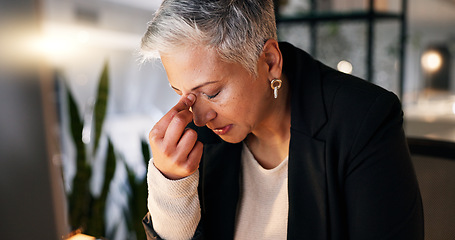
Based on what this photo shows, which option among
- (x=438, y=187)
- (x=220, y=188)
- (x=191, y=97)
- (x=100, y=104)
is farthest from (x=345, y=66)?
(x=191, y=97)

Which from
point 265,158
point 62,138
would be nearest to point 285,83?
point 265,158

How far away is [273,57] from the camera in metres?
1.13

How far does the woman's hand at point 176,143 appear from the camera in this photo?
3.46 ft

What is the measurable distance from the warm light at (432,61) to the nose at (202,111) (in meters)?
3.57

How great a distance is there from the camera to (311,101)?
115 cm

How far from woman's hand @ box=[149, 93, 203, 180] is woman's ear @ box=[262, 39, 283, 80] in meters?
0.24

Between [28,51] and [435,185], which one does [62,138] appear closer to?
[28,51]

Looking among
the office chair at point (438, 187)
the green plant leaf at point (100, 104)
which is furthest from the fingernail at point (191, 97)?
the green plant leaf at point (100, 104)

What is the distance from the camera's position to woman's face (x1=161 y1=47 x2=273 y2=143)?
101 cm

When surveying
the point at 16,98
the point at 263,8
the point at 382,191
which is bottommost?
the point at 382,191

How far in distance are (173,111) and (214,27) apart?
25 centimetres

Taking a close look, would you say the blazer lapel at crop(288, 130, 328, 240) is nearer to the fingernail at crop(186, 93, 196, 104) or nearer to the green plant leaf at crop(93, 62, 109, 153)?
the fingernail at crop(186, 93, 196, 104)

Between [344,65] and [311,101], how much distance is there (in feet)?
7.60

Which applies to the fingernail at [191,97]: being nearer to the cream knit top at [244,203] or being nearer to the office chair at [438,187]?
the cream knit top at [244,203]
